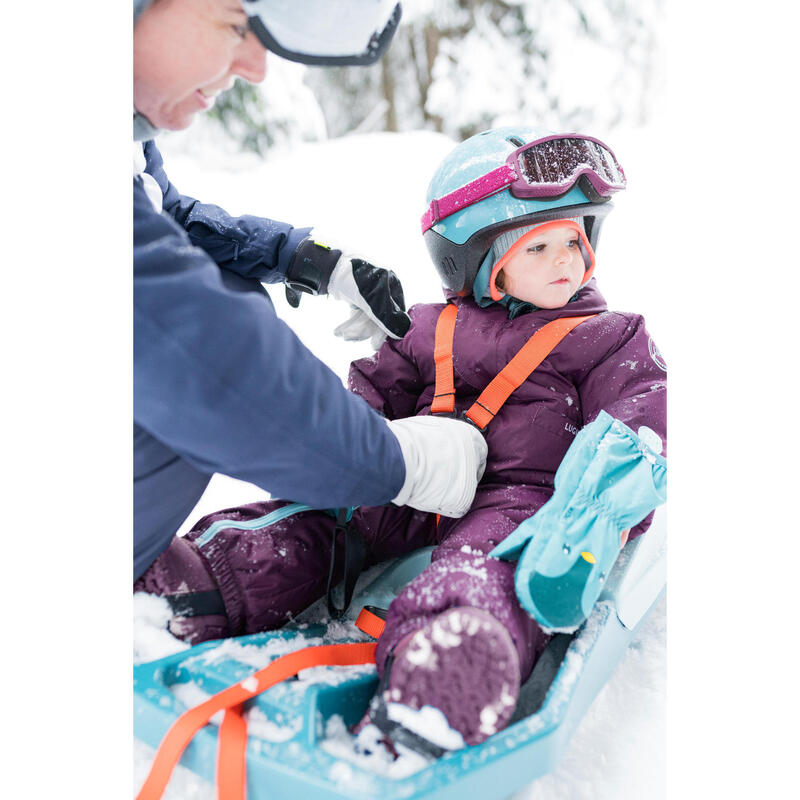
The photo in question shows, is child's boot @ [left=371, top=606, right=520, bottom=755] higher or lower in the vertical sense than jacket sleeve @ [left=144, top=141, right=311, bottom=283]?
lower

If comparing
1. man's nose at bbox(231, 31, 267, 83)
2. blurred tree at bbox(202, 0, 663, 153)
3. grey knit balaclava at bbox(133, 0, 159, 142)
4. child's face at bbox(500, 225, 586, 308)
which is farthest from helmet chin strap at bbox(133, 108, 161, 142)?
blurred tree at bbox(202, 0, 663, 153)

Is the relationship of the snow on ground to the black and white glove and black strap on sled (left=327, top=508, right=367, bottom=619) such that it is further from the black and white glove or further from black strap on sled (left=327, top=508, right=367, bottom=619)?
black strap on sled (left=327, top=508, right=367, bottom=619)

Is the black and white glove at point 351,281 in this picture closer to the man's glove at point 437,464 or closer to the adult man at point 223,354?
the man's glove at point 437,464

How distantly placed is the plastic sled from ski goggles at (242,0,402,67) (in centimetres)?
85

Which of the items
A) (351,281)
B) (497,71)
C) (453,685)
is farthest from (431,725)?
(497,71)

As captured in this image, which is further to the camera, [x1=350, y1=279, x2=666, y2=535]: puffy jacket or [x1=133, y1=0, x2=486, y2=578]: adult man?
[x1=350, y1=279, x2=666, y2=535]: puffy jacket

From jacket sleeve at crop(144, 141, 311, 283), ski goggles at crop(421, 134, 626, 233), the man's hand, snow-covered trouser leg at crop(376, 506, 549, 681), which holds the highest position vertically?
ski goggles at crop(421, 134, 626, 233)

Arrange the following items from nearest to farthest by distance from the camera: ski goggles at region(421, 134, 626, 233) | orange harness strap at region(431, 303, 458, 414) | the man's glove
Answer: the man's glove
ski goggles at region(421, 134, 626, 233)
orange harness strap at region(431, 303, 458, 414)

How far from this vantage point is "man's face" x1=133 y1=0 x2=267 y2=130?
79 cm

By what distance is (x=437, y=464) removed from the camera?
1.16 metres

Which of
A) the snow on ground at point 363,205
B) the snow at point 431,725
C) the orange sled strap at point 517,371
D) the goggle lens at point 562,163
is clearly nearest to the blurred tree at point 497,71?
the snow on ground at point 363,205
